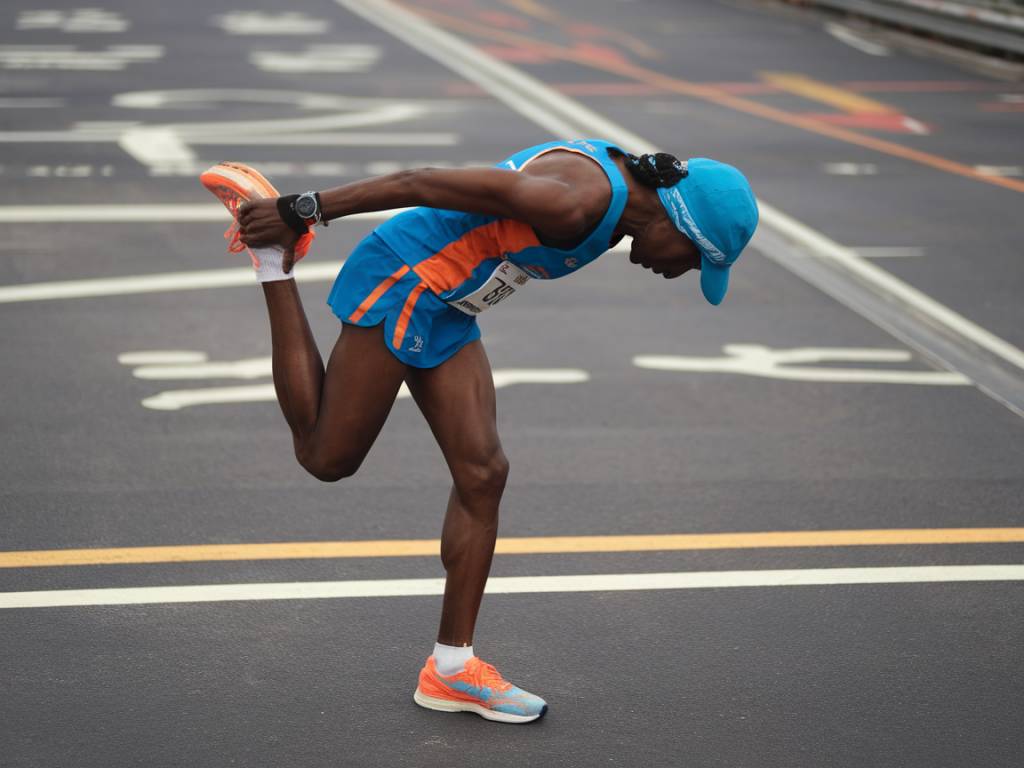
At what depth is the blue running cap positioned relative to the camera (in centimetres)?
459

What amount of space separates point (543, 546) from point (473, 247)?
6.01ft

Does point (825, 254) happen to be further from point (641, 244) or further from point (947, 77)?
point (947, 77)

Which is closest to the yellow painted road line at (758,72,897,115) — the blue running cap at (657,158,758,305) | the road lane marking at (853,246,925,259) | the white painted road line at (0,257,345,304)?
the road lane marking at (853,246,925,259)

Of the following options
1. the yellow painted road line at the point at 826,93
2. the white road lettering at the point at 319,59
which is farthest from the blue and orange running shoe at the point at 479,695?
the white road lettering at the point at 319,59

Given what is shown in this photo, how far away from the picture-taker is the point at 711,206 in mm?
4594

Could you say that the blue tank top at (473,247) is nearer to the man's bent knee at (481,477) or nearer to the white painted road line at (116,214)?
the man's bent knee at (481,477)

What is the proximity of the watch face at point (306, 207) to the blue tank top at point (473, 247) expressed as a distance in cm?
30

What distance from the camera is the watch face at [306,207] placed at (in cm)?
459

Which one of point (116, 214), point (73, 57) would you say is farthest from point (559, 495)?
point (73, 57)

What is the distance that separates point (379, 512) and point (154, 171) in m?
7.89

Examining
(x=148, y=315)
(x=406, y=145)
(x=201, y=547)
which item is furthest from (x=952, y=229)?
(x=201, y=547)

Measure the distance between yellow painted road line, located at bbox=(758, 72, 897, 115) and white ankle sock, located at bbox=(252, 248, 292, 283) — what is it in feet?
47.2

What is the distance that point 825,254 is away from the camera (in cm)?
1156

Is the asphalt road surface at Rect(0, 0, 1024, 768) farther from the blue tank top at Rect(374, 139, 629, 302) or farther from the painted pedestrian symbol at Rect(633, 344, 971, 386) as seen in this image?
the blue tank top at Rect(374, 139, 629, 302)
